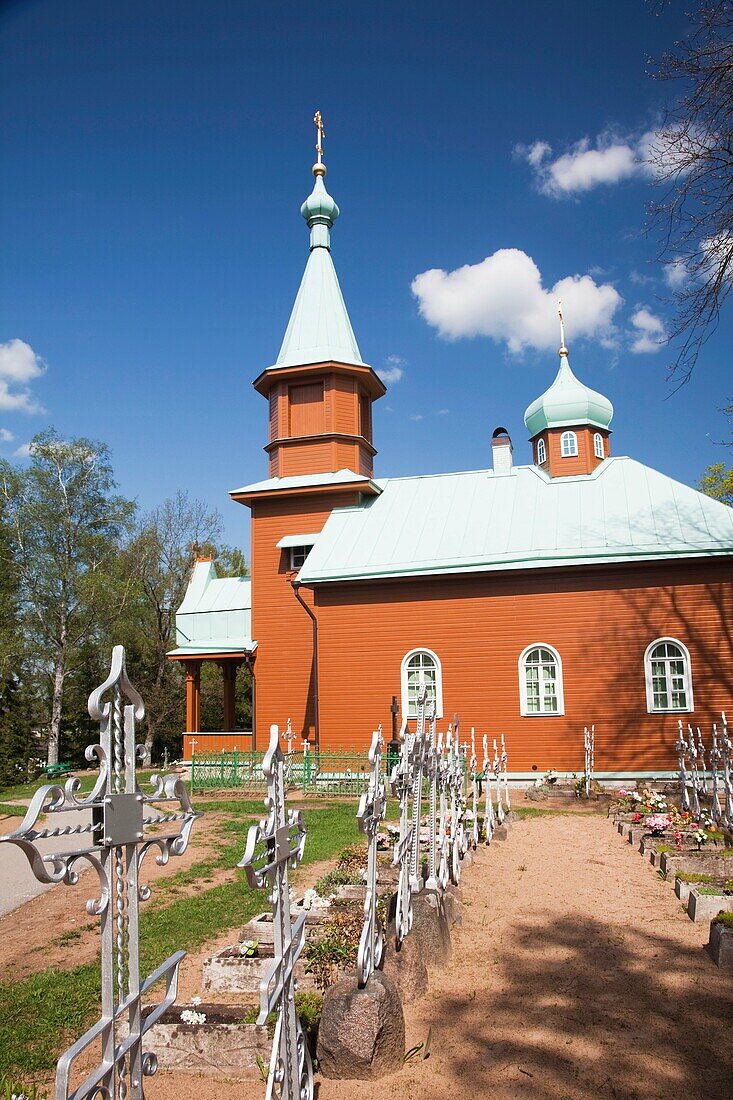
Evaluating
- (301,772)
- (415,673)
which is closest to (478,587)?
(415,673)

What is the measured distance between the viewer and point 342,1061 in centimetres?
427

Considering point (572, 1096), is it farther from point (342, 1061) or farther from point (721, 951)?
point (721, 951)

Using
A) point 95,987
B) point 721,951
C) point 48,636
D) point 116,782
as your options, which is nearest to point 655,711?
point 721,951

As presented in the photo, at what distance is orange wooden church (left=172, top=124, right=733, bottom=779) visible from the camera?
653 inches

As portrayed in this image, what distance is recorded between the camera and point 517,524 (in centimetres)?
1877

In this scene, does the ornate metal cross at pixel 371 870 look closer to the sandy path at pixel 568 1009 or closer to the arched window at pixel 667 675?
the sandy path at pixel 568 1009

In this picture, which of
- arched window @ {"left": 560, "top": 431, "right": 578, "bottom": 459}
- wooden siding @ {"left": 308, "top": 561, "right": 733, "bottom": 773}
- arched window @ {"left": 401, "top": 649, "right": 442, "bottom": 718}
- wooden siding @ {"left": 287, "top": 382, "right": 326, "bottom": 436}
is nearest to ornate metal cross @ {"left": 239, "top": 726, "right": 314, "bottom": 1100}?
wooden siding @ {"left": 308, "top": 561, "right": 733, "bottom": 773}

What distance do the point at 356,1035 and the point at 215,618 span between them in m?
18.9

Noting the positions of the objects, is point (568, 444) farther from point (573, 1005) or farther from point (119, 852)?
point (119, 852)

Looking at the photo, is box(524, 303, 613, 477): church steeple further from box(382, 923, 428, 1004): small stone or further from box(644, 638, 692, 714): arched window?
box(382, 923, 428, 1004): small stone

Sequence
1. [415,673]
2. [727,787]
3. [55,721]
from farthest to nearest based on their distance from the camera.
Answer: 1. [55,721]
2. [415,673]
3. [727,787]

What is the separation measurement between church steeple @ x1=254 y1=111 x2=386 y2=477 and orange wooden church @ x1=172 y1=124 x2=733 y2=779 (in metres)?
0.06

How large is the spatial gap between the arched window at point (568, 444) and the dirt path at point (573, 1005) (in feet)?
46.4

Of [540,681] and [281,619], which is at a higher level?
[281,619]
